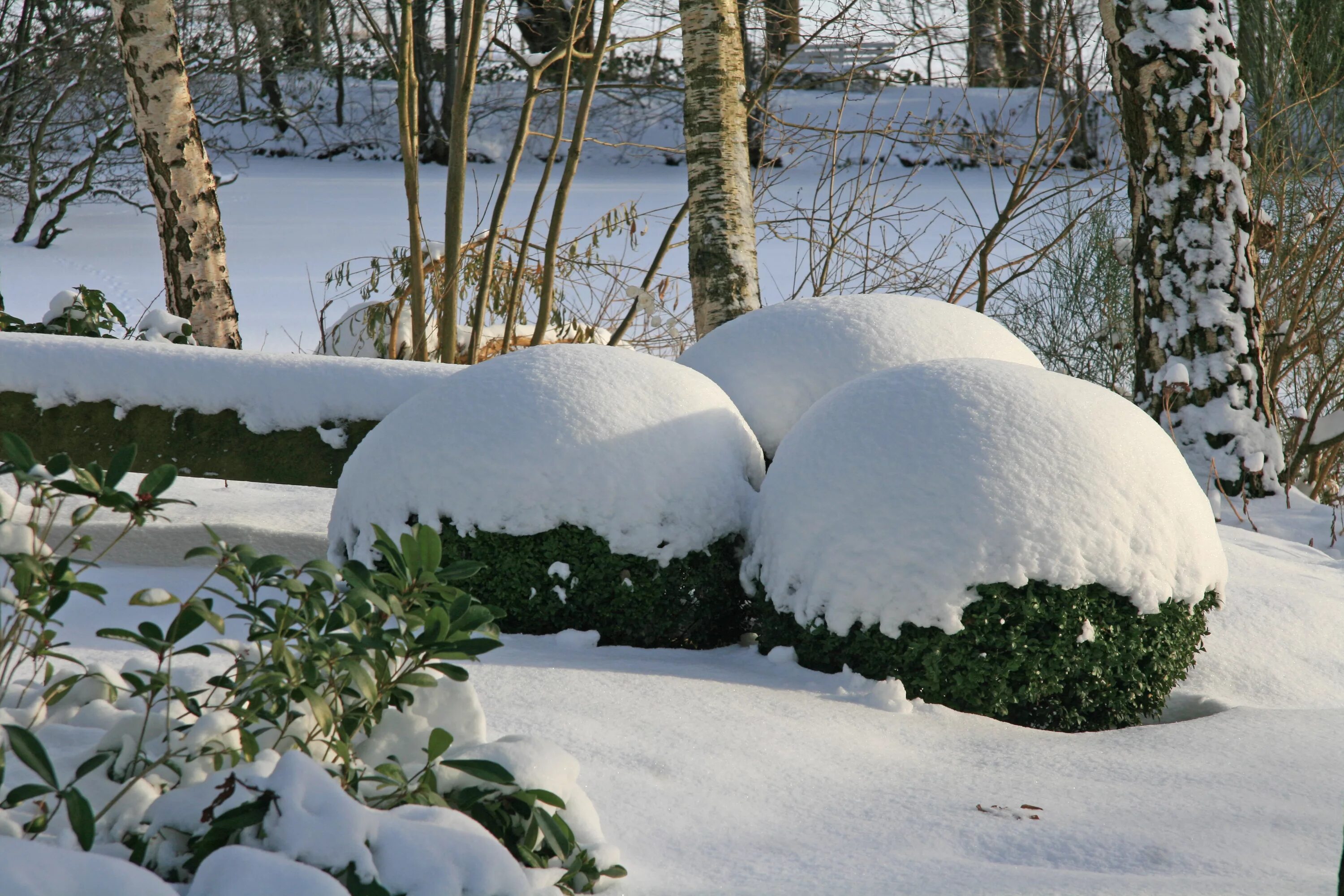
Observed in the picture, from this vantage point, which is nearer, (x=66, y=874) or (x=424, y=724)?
(x=66, y=874)

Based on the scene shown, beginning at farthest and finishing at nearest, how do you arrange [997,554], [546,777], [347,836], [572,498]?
1. [572,498]
2. [997,554]
3. [546,777]
4. [347,836]

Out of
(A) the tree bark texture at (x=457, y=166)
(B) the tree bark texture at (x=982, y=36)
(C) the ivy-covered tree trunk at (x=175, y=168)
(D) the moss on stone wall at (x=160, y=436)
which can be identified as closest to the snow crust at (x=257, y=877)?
(D) the moss on stone wall at (x=160, y=436)

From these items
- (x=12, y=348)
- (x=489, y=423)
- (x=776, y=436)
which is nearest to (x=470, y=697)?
(x=489, y=423)

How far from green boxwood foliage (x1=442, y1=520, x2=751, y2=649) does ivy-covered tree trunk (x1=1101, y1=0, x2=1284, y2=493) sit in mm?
3074

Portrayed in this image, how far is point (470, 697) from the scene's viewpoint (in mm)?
1757

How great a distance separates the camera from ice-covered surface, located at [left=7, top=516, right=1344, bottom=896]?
176cm

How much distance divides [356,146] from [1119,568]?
79.2 ft

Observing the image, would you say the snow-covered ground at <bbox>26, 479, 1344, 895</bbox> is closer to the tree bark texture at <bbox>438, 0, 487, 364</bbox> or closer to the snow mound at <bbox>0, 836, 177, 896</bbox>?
the snow mound at <bbox>0, 836, 177, 896</bbox>

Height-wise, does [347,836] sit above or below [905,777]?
above

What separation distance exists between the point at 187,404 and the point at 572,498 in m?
1.56

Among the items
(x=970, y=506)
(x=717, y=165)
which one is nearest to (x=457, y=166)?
(x=717, y=165)

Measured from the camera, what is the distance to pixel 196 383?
11.9 feet

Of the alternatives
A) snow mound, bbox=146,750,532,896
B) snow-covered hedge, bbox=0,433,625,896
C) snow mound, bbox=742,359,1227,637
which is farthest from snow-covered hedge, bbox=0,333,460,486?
snow mound, bbox=146,750,532,896

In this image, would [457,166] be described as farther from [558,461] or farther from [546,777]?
[546,777]
